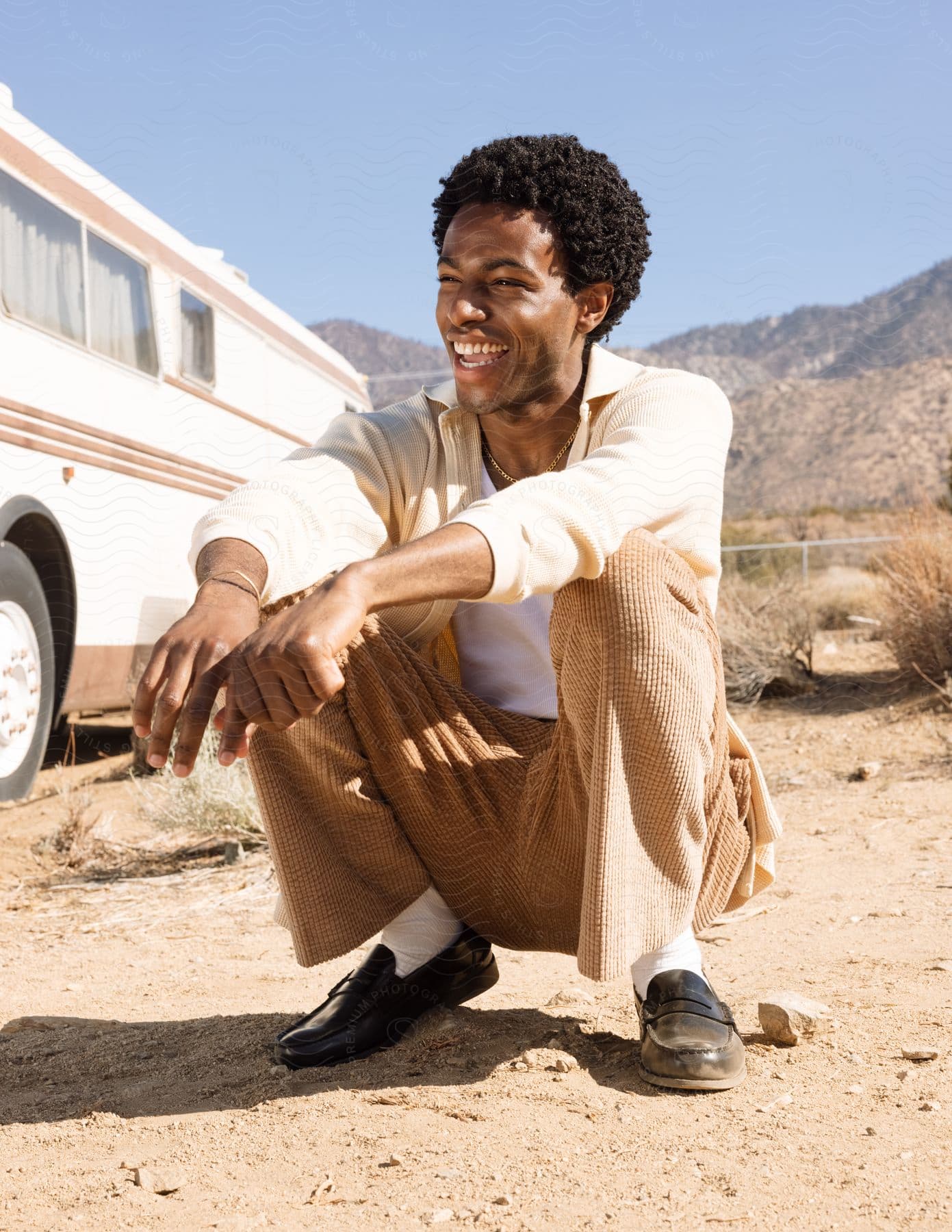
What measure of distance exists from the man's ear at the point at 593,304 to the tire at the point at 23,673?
2603mm

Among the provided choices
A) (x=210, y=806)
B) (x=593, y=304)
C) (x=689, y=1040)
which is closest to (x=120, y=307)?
(x=210, y=806)

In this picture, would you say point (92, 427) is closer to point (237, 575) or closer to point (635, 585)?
point (237, 575)

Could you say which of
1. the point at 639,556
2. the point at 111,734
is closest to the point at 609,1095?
the point at 639,556

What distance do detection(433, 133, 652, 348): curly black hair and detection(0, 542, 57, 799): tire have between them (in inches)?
99.5

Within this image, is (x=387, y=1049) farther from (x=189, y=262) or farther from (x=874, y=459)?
(x=874, y=459)

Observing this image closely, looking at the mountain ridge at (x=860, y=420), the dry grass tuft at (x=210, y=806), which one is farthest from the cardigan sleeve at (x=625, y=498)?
the mountain ridge at (x=860, y=420)

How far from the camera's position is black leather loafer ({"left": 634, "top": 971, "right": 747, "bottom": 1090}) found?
5.55ft

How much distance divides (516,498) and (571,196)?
0.75m

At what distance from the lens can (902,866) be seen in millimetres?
3102

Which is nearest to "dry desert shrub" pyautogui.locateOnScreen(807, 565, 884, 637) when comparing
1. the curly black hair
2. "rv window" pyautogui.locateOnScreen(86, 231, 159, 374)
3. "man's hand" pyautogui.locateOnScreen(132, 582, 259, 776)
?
"rv window" pyautogui.locateOnScreen(86, 231, 159, 374)

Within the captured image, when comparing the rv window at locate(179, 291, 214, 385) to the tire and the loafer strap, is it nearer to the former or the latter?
the tire

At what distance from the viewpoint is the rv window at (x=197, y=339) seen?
19.0 feet

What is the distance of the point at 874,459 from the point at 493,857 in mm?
36046

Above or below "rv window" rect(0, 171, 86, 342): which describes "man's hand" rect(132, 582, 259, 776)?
below
